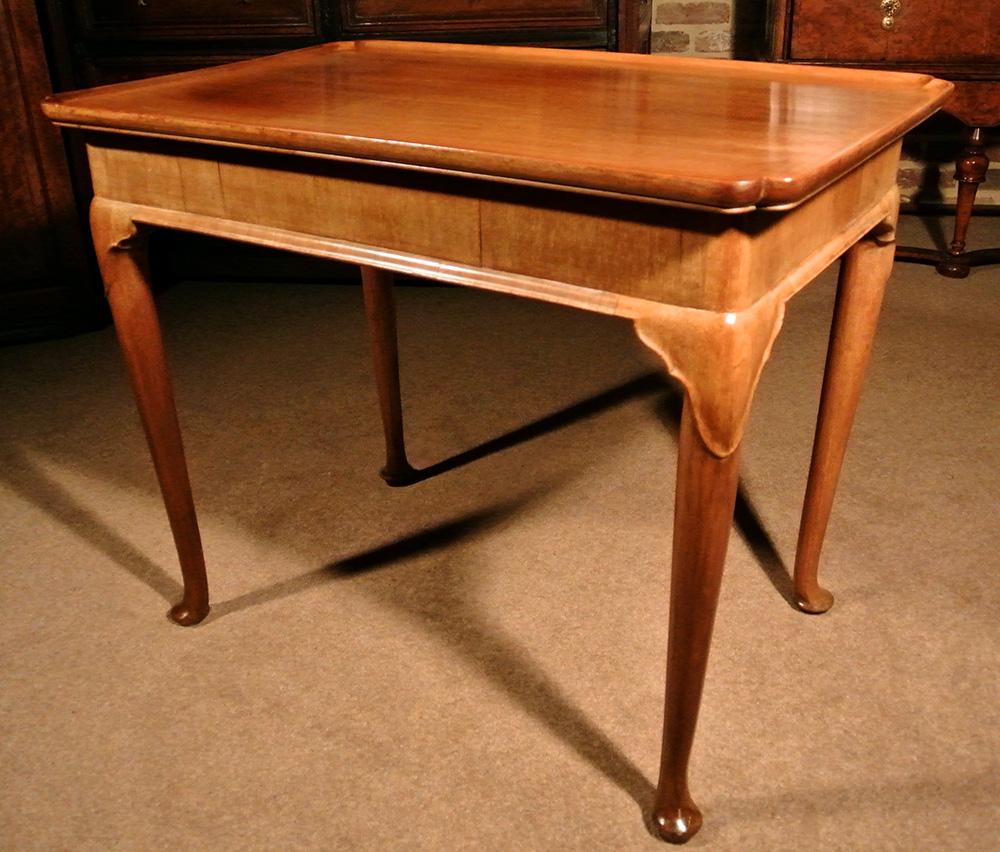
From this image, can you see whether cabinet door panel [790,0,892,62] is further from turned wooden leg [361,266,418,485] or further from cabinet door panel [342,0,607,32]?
turned wooden leg [361,266,418,485]

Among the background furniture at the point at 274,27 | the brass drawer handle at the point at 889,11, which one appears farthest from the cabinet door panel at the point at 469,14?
the brass drawer handle at the point at 889,11

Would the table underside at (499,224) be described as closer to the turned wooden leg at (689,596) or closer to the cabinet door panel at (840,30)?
the turned wooden leg at (689,596)

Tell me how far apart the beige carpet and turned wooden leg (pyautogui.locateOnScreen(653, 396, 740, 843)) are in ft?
0.16

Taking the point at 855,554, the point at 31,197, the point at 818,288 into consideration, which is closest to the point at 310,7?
the point at 31,197

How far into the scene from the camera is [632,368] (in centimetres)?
249

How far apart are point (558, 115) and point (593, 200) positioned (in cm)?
27

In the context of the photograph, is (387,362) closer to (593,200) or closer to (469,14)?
(593,200)

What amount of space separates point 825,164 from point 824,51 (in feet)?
6.57

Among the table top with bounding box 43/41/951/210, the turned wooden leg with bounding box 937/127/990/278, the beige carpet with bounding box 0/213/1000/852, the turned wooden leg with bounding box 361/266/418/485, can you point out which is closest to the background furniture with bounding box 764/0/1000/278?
the turned wooden leg with bounding box 937/127/990/278

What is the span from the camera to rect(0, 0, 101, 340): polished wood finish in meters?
2.53

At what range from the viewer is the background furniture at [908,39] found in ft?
8.71

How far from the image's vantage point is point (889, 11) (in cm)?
268

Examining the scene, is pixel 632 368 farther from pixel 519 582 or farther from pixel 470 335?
pixel 519 582

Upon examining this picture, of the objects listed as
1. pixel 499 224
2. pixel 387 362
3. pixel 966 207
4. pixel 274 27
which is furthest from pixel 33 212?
pixel 966 207
